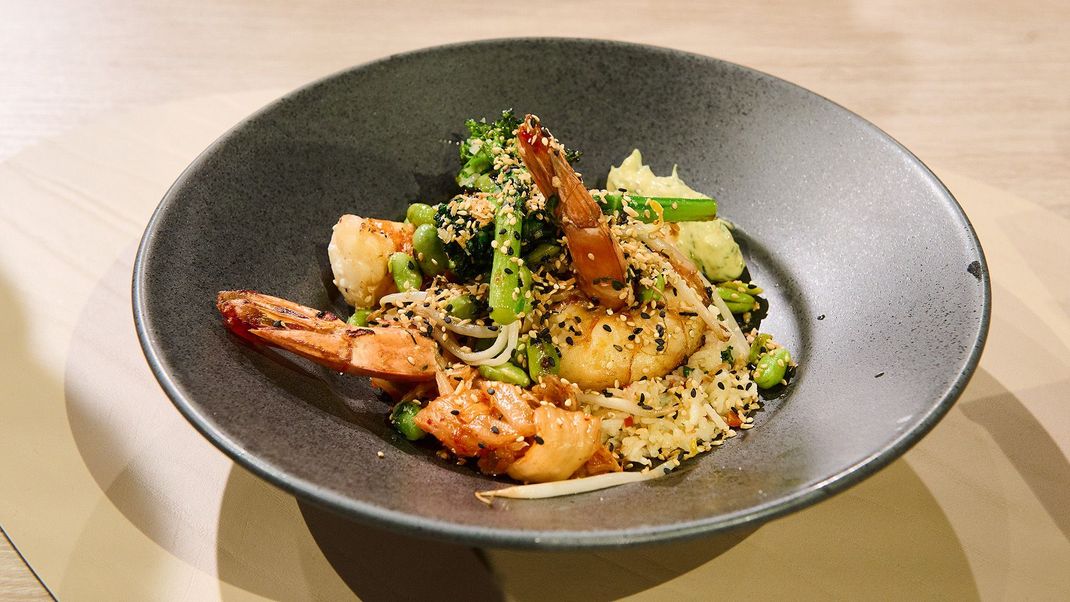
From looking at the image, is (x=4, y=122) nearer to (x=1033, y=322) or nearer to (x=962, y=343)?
(x=962, y=343)

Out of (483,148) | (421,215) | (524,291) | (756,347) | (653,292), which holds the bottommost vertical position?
(756,347)

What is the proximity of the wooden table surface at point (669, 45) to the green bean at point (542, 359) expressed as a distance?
7.95 feet

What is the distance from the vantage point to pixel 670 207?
274 cm

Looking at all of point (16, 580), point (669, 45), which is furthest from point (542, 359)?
point (669, 45)

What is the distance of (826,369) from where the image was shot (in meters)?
2.36

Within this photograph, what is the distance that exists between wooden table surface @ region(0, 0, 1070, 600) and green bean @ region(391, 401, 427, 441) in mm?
2697

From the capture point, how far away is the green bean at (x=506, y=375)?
7.65 feet

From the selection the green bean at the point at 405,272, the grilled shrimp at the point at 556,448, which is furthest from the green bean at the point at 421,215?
the grilled shrimp at the point at 556,448

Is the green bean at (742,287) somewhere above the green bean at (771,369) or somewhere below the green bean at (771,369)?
above

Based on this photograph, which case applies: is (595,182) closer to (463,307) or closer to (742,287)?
(742,287)

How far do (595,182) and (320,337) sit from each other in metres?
1.47


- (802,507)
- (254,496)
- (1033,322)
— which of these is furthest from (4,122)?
(1033,322)

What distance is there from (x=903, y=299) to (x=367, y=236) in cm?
172

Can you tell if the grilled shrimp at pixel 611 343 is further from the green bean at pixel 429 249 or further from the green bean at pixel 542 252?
the green bean at pixel 429 249
